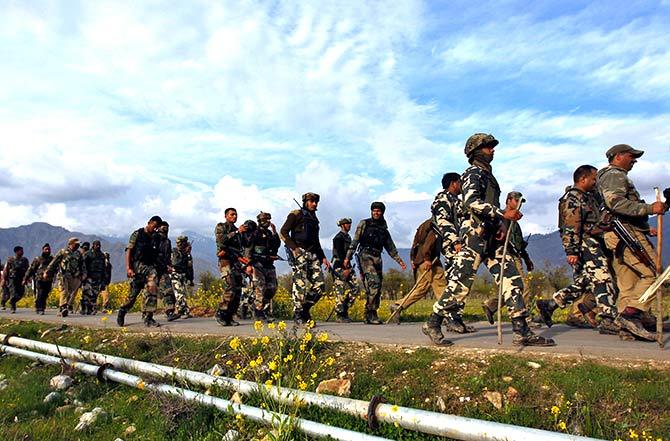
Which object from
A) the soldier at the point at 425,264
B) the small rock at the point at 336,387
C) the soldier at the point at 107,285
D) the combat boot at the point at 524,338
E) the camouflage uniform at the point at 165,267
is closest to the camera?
the small rock at the point at 336,387

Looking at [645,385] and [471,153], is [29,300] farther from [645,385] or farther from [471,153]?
[645,385]

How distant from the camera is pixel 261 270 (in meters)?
11.4

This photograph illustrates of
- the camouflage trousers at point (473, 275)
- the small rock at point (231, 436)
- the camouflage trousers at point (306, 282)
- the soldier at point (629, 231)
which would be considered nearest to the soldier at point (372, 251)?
the camouflage trousers at point (306, 282)

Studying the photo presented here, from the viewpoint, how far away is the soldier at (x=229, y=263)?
397 inches

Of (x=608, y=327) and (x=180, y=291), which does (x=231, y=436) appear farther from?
(x=180, y=291)

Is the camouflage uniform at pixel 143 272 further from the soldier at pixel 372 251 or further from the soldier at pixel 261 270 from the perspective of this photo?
the soldier at pixel 372 251

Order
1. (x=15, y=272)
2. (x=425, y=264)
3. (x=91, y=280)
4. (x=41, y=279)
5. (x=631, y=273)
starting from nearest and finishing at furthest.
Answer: (x=631, y=273)
(x=425, y=264)
(x=41, y=279)
(x=91, y=280)
(x=15, y=272)

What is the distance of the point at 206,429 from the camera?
484cm

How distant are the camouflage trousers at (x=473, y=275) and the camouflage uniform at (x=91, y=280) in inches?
532

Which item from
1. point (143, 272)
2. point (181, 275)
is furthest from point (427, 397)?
point (181, 275)

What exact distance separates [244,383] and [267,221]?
7.46 m

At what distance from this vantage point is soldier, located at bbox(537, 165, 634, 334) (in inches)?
282

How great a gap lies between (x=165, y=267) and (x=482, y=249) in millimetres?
7281

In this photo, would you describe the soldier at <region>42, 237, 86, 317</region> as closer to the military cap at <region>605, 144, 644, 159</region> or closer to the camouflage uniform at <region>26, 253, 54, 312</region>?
the camouflage uniform at <region>26, 253, 54, 312</region>
